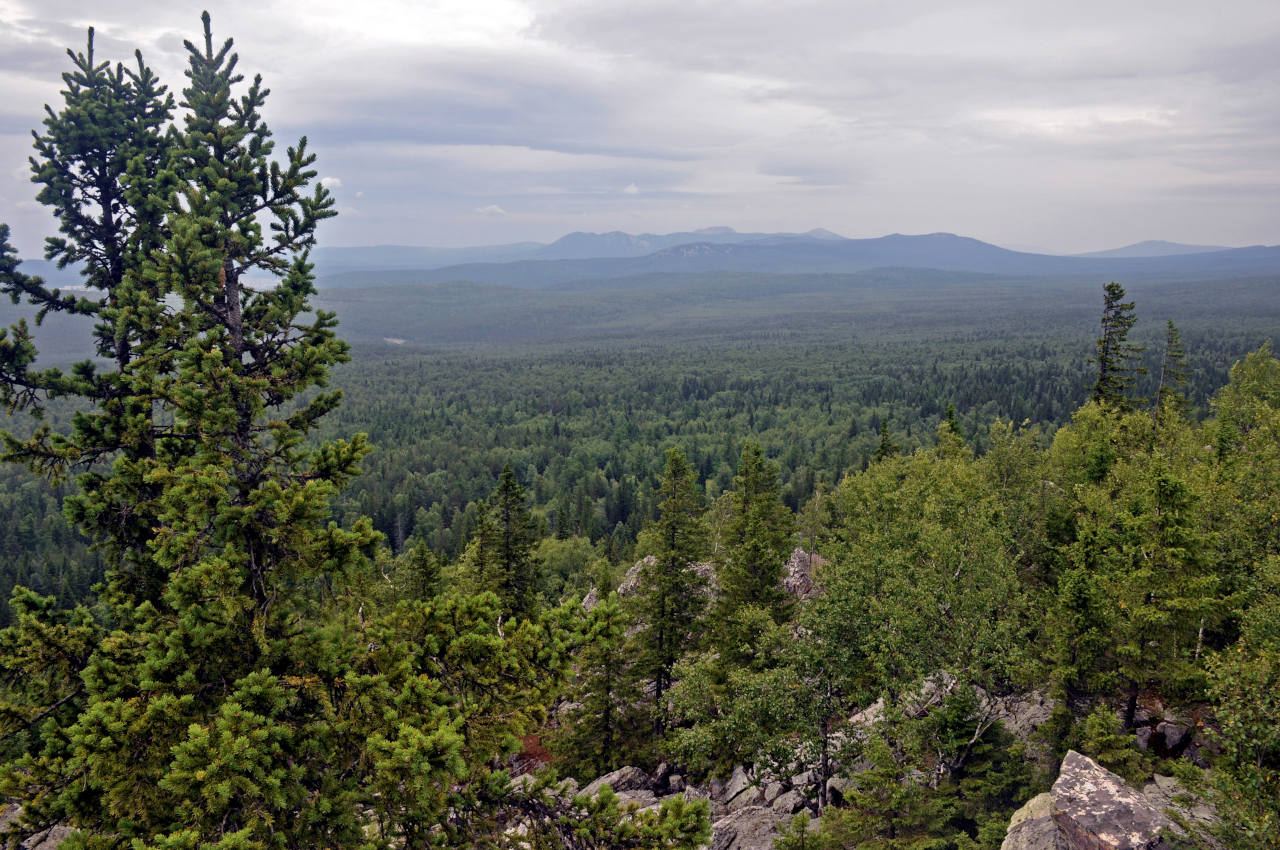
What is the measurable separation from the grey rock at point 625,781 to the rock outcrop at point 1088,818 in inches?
574

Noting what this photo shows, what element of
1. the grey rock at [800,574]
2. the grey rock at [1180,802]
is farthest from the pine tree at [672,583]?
the grey rock at [1180,802]

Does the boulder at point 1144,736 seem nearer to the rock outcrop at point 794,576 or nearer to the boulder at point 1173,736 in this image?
the boulder at point 1173,736

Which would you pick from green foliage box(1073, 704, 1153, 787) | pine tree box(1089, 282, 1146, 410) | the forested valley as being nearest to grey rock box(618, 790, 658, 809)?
the forested valley

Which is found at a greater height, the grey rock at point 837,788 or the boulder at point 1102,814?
the boulder at point 1102,814

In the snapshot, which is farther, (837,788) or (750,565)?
(750,565)

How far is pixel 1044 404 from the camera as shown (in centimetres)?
13650

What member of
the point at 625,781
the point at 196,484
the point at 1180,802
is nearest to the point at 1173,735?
the point at 1180,802

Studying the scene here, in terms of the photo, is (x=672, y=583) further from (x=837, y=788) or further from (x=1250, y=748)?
(x=1250, y=748)

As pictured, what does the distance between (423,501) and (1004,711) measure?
340 ft

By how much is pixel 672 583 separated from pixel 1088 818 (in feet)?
53.5

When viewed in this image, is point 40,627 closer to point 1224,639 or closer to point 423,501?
point 1224,639

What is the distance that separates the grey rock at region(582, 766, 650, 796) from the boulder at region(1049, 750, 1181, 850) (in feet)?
51.1

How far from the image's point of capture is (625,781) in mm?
26500

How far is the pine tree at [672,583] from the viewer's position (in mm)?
28344
